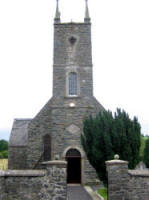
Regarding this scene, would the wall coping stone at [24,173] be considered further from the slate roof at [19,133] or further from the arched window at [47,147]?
the slate roof at [19,133]

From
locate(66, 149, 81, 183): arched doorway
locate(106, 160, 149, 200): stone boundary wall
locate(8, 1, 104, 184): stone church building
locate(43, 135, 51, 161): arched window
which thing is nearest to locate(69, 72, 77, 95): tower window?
locate(8, 1, 104, 184): stone church building

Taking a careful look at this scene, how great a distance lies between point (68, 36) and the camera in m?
24.9

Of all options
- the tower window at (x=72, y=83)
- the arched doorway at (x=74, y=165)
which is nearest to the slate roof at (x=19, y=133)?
the arched doorway at (x=74, y=165)

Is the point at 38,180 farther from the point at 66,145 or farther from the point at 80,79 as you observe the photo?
the point at 80,79

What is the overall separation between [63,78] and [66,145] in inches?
221

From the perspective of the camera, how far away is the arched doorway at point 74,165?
22.6m

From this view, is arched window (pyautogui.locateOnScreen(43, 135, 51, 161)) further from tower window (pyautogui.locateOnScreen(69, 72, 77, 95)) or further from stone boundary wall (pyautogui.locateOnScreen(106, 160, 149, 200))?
stone boundary wall (pyautogui.locateOnScreen(106, 160, 149, 200))

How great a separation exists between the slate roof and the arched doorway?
7.49 metres

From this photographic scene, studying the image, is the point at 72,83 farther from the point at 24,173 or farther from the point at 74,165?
the point at 24,173

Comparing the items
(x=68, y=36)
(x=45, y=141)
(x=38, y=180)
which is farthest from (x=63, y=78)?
(x=38, y=180)

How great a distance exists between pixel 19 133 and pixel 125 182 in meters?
22.1

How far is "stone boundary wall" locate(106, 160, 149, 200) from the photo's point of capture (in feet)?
35.1

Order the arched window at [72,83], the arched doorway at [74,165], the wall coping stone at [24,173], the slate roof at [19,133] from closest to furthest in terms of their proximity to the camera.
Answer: the wall coping stone at [24,173]
the arched doorway at [74,165]
the arched window at [72,83]
the slate roof at [19,133]

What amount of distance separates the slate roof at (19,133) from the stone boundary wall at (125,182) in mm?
19012
